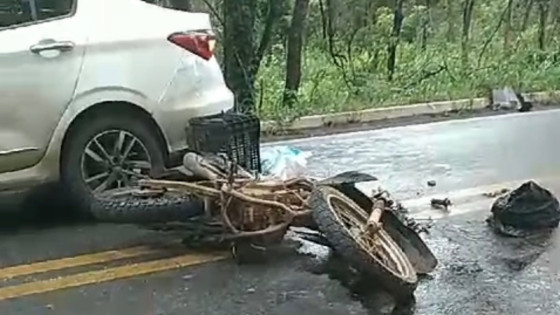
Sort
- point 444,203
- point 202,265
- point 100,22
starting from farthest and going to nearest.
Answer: point 444,203 → point 100,22 → point 202,265

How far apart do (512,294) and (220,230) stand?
1.69 metres

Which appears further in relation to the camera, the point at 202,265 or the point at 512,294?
the point at 202,265

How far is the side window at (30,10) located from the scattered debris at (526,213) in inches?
123

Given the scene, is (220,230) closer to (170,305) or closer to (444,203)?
(170,305)

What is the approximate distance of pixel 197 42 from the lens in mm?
6844

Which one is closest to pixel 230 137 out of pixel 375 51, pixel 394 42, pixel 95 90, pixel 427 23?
pixel 95 90

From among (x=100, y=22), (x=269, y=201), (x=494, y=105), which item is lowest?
(x=494, y=105)

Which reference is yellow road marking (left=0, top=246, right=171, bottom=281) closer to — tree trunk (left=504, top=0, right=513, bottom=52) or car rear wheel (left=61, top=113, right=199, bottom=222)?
car rear wheel (left=61, top=113, right=199, bottom=222)

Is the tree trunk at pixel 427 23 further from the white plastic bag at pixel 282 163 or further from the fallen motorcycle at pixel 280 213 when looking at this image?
the fallen motorcycle at pixel 280 213

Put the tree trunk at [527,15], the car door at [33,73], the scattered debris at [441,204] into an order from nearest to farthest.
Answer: the car door at [33,73]
the scattered debris at [441,204]
the tree trunk at [527,15]

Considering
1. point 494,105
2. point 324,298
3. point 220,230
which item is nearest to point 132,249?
point 220,230

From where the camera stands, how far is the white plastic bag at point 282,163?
25.4ft

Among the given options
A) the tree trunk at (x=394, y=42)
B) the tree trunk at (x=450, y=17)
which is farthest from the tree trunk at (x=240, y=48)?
the tree trunk at (x=450, y=17)

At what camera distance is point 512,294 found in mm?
5242
